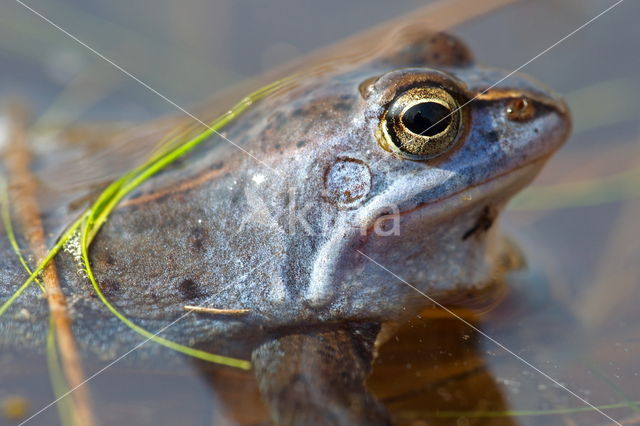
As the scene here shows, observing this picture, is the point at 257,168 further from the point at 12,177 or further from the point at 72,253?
the point at 12,177

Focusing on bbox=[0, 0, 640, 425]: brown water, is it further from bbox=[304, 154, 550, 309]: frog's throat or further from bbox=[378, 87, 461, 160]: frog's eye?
bbox=[378, 87, 461, 160]: frog's eye

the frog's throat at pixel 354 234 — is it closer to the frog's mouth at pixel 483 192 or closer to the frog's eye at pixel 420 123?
the frog's mouth at pixel 483 192

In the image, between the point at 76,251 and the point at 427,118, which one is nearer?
the point at 427,118

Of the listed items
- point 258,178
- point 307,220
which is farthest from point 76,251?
point 307,220

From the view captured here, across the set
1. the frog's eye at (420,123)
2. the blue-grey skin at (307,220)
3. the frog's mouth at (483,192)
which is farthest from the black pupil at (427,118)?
the frog's mouth at (483,192)

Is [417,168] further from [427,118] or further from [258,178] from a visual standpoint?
[258,178]

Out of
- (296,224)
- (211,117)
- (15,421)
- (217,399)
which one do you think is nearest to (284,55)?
(211,117)
